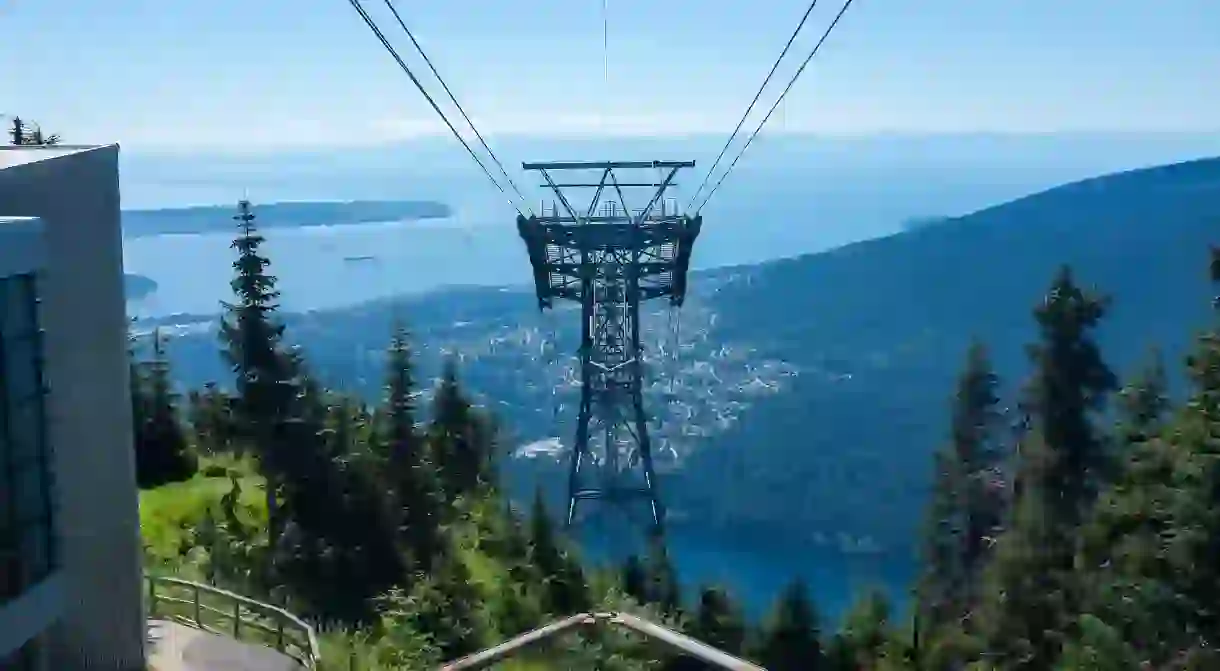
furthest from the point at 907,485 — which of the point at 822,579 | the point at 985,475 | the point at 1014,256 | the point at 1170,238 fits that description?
the point at 1014,256

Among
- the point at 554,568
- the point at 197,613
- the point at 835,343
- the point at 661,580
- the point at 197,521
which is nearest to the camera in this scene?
the point at 197,613

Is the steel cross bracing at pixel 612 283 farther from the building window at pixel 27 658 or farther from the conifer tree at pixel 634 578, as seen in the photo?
the building window at pixel 27 658

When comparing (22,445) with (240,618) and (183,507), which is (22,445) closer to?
(240,618)

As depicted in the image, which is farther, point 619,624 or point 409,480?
point 409,480

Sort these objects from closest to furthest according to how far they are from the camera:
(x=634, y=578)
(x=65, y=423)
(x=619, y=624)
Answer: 1. (x=619, y=624)
2. (x=65, y=423)
3. (x=634, y=578)

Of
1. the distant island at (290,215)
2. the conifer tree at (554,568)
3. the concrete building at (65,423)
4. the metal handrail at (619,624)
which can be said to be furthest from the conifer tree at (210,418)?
the distant island at (290,215)

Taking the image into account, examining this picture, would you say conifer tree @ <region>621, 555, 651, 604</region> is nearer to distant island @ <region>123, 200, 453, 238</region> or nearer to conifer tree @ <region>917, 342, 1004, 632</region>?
conifer tree @ <region>917, 342, 1004, 632</region>

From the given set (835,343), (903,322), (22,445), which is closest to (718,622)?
(22,445)
